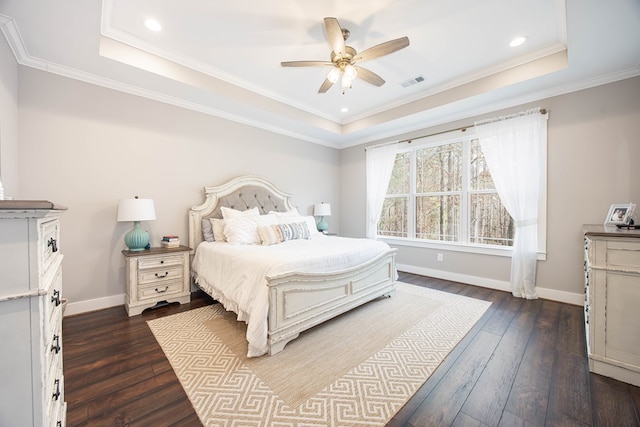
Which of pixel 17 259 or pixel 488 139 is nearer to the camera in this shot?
pixel 17 259

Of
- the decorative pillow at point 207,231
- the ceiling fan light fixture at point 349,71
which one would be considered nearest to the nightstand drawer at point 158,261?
the decorative pillow at point 207,231

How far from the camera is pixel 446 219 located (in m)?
4.26

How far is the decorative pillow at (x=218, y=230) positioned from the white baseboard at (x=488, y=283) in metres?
3.11

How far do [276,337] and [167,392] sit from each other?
2.57 feet

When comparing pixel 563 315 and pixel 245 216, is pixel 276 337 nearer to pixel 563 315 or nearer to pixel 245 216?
pixel 245 216

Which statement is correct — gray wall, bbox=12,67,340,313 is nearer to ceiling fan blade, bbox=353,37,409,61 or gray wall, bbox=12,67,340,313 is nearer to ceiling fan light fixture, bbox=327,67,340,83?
ceiling fan light fixture, bbox=327,67,340,83

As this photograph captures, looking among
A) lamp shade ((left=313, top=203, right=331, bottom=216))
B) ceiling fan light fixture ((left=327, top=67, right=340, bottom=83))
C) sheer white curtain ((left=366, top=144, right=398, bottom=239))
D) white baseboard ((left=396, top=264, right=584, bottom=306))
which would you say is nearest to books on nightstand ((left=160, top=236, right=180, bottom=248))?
lamp shade ((left=313, top=203, right=331, bottom=216))

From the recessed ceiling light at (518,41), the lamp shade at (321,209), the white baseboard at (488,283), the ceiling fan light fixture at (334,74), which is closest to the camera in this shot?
the ceiling fan light fixture at (334,74)

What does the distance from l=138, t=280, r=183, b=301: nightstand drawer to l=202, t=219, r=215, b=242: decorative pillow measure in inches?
25.1

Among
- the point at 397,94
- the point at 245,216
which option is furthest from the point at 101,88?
the point at 397,94

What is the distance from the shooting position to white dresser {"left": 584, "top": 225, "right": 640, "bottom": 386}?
1.71 m

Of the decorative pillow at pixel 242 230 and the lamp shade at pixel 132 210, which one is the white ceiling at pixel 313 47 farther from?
the decorative pillow at pixel 242 230

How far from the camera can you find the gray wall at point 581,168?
2.76m

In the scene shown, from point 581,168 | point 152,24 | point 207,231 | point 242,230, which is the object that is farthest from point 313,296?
point 581,168
